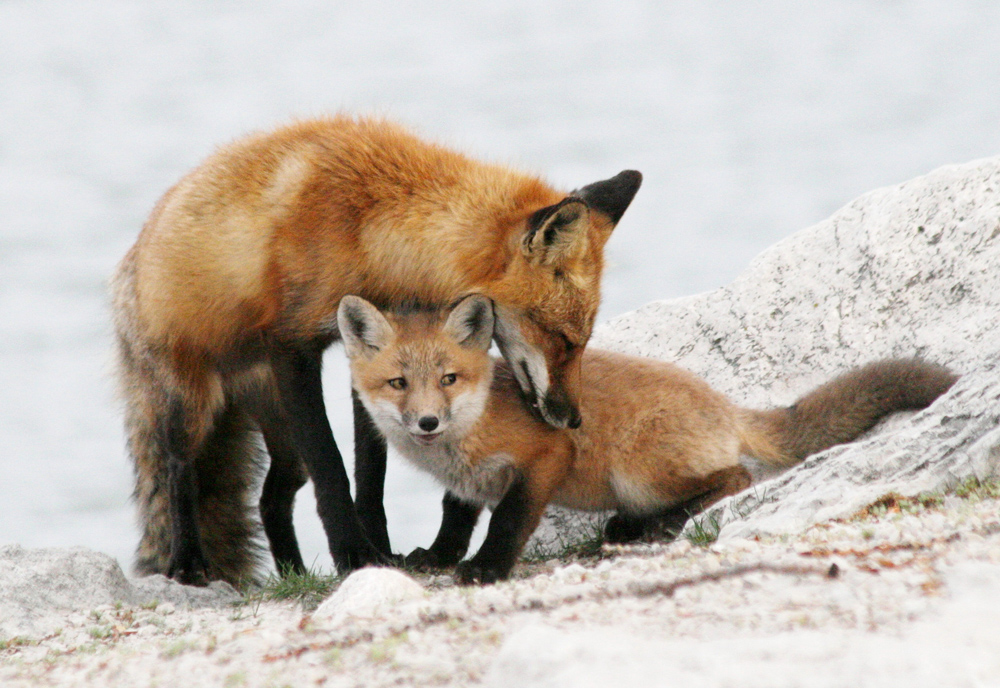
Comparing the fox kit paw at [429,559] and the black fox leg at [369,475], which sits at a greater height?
the black fox leg at [369,475]

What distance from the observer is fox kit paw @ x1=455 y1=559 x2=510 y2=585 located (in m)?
4.68

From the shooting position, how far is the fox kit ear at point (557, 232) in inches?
183

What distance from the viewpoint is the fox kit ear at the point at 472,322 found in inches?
191

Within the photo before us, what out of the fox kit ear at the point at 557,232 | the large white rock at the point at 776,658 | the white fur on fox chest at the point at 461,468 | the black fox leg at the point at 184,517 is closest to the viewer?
the large white rock at the point at 776,658

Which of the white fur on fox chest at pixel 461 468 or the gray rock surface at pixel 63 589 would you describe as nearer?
the gray rock surface at pixel 63 589

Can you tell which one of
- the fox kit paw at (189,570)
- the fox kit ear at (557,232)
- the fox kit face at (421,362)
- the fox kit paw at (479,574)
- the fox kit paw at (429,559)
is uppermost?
the fox kit ear at (557,232)

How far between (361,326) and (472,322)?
523 millimetres

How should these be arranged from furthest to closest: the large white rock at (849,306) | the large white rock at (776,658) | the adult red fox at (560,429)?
the large white rock at (849,306) → the adult red fox at (560,429) → the large white rock at (776,658)

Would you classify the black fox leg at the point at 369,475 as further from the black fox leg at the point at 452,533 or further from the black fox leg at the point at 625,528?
the black fox leg at the point at 625,528

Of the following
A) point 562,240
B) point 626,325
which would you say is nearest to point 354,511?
point 562,240

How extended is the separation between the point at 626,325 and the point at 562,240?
9.73ft

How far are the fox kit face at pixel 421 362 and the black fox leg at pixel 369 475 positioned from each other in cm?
43

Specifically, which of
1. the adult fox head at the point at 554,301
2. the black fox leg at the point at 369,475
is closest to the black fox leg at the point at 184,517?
the black fox leg at the point at 369,475

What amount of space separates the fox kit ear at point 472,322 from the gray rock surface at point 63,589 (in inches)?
71.6
